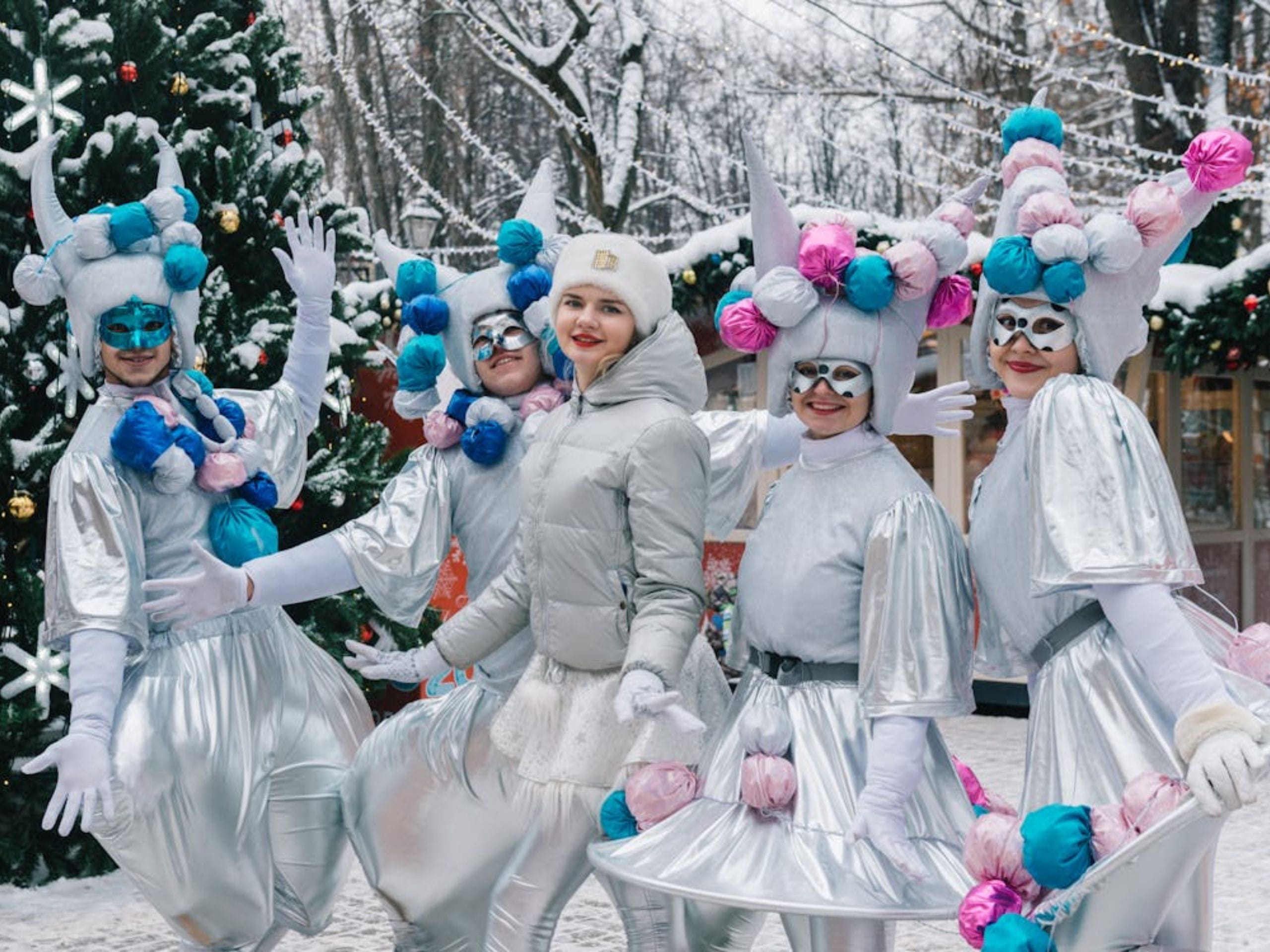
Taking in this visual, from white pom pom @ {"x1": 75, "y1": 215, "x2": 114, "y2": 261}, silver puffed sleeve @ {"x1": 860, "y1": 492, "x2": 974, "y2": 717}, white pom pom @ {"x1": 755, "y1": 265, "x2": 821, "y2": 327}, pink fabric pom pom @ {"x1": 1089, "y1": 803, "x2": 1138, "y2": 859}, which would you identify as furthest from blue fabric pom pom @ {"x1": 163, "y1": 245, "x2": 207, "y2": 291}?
pink fabric pom pom @ {"x1": 1089, "y1": 803, "x2": 1138, "y2": 859}

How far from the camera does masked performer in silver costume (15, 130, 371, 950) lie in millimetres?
3373

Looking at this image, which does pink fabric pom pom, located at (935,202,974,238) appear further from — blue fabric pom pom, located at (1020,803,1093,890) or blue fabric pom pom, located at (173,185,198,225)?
blue fabric pom pom, located at (173,185,198,225)

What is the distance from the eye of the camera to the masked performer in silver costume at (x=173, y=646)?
3.37m

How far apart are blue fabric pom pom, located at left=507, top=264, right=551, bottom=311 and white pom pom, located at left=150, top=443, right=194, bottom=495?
844mm

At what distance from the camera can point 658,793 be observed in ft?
9.34

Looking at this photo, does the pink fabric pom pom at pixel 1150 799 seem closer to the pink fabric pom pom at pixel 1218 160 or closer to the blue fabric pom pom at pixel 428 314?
the pink fabric pom pom at pixel 1218 160

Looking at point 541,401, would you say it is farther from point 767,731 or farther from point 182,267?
point 767,731

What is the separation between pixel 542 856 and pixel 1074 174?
1498cm

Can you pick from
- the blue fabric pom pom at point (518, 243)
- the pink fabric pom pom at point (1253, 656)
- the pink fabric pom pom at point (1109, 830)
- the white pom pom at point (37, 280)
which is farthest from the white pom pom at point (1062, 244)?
the white pom pom at point (37, 280)

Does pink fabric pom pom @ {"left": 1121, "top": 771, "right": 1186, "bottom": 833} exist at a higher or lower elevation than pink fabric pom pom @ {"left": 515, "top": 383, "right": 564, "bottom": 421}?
lower

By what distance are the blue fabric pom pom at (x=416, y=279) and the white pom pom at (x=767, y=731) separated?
143 cm

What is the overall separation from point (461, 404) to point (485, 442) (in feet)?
0.61

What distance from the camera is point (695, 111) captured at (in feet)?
62.3

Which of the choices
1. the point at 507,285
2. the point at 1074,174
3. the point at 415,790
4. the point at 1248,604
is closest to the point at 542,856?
the point at 415,790
